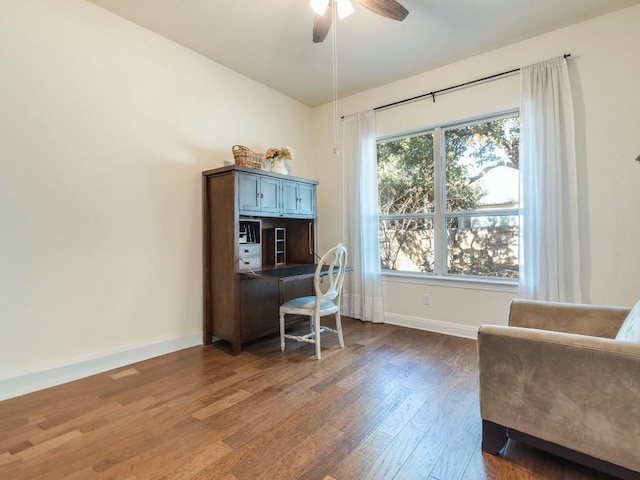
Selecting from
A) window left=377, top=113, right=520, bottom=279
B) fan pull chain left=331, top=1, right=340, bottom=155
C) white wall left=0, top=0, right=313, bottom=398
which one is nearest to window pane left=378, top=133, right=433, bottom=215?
window left=377, top=113, right=520, bottom=279

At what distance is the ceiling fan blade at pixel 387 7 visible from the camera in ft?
7.02

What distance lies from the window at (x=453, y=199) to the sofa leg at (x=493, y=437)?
202cm

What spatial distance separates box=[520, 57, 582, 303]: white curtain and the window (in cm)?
25

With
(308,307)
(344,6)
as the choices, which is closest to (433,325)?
(308,307)

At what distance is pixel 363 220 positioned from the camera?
3994mm

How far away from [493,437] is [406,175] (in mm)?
2942

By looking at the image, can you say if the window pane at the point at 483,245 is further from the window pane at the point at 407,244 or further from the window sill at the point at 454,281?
the window pane at the point at 407,244

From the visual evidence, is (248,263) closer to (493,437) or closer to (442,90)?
(493,437)

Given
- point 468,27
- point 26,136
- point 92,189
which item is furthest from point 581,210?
point 26,136

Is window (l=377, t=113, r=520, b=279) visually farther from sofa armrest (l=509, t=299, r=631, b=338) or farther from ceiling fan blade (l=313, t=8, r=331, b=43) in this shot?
ceiling fan blade (l=313, t=8, r=331, b=43)

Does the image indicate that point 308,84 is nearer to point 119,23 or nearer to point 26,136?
point 119,23

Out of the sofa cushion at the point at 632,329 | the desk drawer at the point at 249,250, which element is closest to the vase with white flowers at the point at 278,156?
the desk drawer at the point at 249,250

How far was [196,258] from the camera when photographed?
3260mm

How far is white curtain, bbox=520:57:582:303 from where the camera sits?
9.18 ft
